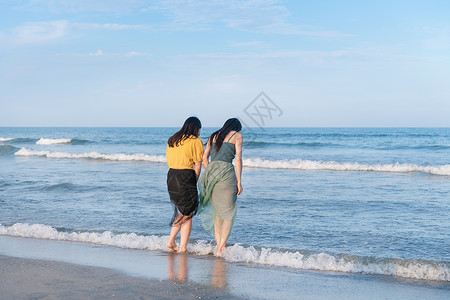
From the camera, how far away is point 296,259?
17.1ft

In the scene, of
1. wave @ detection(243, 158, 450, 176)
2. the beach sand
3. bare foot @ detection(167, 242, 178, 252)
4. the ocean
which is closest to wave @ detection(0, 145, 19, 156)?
the ocean

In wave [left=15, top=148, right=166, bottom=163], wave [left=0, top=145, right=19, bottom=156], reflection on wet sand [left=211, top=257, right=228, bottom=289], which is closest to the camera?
reflection on wet sand [left=211, top=257, right=228, bottom=289]

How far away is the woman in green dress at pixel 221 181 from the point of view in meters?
5.39

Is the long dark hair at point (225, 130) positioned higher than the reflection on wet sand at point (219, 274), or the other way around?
the long dark hair at point (225, 130)

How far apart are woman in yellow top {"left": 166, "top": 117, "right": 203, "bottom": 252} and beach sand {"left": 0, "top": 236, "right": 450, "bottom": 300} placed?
59 centimetres

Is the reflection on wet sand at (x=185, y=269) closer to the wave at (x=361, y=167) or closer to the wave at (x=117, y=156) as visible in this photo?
the wave at (x=361, y=167)

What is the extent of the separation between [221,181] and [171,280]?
1467mm

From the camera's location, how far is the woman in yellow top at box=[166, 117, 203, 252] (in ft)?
17.5

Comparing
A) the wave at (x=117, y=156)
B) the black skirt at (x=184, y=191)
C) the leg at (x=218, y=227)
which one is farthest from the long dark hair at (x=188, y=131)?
the wave at (x=117, y=156)

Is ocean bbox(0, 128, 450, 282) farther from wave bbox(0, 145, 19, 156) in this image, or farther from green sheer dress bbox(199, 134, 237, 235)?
wave bbox(0, 145, 19, 156)

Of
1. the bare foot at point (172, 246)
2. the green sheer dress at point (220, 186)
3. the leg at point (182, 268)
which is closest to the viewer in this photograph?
the leg at point (182, 268)

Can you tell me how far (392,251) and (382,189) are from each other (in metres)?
5.89

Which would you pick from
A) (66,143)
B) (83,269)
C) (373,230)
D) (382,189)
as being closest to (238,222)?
(373,230)

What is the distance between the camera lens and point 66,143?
39938mm
